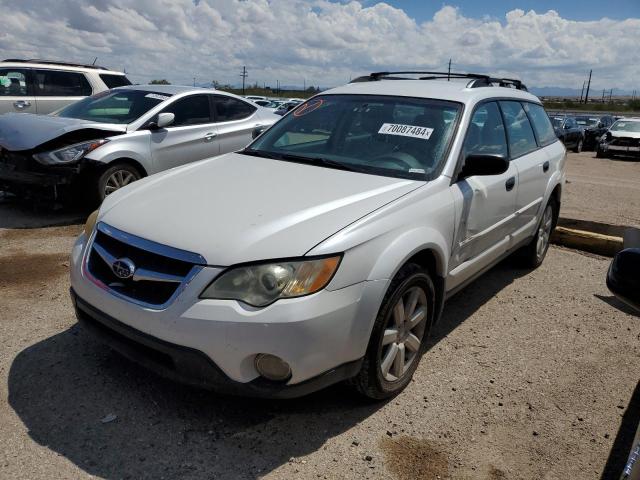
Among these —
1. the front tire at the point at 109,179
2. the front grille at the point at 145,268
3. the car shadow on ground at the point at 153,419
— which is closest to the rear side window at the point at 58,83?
the front tire at the point at 109,179

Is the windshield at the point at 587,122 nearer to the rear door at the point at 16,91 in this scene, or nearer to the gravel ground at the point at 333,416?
the rear door at the point at 16,91

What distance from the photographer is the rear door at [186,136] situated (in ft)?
22.1

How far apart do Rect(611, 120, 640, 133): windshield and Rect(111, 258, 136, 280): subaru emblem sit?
21511 millimetres

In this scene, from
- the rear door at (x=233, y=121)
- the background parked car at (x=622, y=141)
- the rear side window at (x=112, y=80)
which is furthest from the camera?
the background parked car at (x=622, y=141)

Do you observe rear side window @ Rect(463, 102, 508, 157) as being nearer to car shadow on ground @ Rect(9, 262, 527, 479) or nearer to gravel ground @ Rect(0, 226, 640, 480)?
gravel ground @ Rect(0, 226, 640, 480)

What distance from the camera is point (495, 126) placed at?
4066 millimetres

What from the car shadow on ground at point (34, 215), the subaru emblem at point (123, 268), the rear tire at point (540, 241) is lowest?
the car shadow on ground at point (34, 215)

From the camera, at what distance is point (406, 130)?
3541 mm

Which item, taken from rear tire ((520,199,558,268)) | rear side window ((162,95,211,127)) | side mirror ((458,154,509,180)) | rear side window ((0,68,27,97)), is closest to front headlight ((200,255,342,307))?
side mirror ((458,154,509,180))

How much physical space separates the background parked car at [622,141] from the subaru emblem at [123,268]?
812 inches

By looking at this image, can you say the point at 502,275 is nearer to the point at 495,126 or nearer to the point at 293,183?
the point at 495,126

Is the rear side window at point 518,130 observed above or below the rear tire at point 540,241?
above

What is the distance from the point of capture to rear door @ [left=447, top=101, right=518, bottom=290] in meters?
3.43

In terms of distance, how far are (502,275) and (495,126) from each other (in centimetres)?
177
